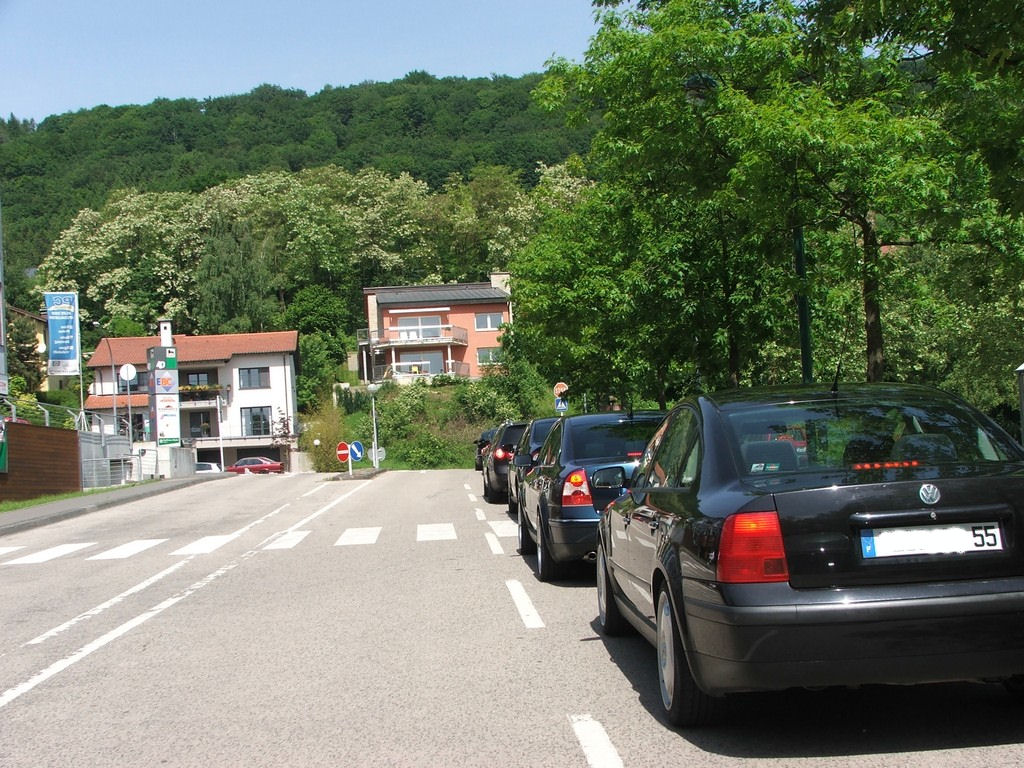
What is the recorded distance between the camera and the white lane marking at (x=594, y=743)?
4.66 m

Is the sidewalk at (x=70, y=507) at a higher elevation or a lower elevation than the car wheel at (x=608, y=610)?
lower

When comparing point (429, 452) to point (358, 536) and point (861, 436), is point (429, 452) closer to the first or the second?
point (358, 536)

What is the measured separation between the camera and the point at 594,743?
16.3 ft

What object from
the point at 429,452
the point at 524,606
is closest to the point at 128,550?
the point at 524,606

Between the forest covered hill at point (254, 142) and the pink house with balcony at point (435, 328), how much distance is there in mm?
21358

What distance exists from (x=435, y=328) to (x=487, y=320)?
15.2 feet

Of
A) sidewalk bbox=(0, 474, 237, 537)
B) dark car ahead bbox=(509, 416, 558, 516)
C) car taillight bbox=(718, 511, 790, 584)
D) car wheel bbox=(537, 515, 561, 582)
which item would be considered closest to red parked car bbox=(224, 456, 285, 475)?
sidewalk bbox=(0, 474, 237, 537)

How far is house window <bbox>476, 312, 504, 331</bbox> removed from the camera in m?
82.4

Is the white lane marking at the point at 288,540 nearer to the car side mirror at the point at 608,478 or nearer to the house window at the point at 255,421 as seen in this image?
the car side mirror at the point at 608,478

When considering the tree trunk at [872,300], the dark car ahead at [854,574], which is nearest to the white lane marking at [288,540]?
the tree trunk at [872,300]

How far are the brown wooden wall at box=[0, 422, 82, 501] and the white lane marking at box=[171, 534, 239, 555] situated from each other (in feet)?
43.5

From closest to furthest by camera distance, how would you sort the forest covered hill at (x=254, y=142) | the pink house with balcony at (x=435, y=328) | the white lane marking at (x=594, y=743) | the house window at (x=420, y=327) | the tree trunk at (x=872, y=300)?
1. the white lane marking at (x=594, y=743)
2. the tree trunk at (x=872, y=300)
3. the house window at (x=420, y=327)
4. the pink house with balcony at (x=435, y=328)
5. the forest covered hill at (x=254, y=142)

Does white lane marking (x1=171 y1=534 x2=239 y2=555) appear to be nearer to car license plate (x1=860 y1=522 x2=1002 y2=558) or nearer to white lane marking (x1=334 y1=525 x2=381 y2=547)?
white lane marking (x1=334 y1=525 x2=381 y2=547)

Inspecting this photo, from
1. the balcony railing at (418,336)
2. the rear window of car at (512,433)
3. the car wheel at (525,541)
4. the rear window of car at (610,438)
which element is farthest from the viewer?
the balcony railing at (418,336)
